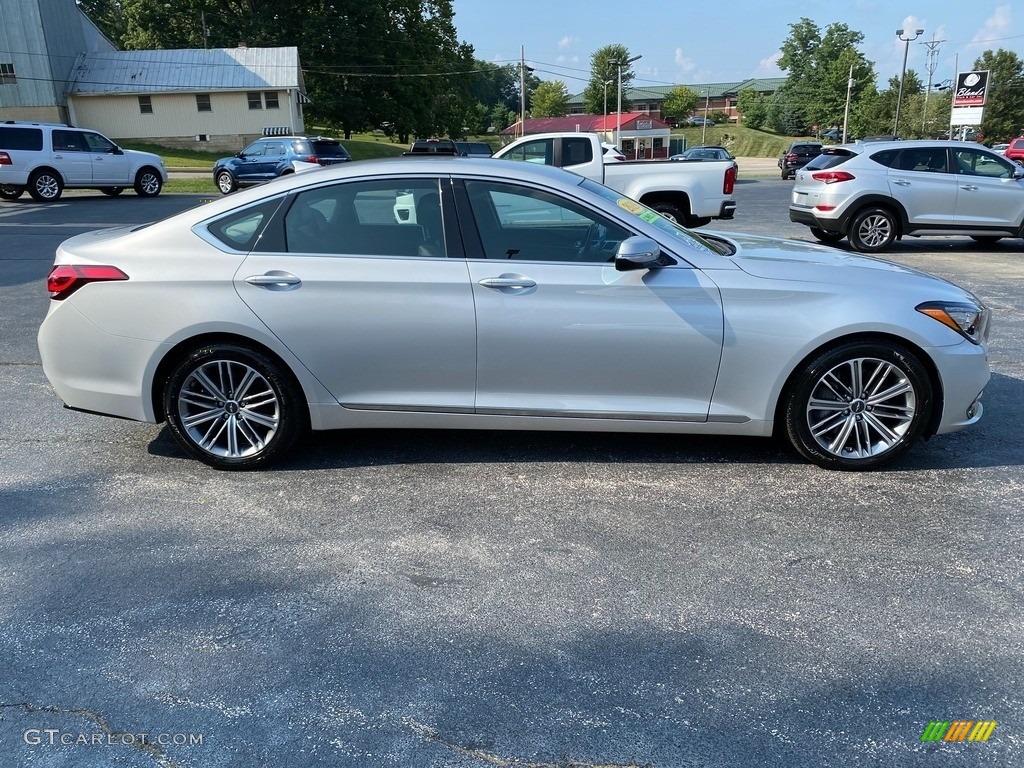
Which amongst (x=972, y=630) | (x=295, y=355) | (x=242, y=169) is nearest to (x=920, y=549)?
(x=972, y=630)

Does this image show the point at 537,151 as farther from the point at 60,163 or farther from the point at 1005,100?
the point at 1005,100

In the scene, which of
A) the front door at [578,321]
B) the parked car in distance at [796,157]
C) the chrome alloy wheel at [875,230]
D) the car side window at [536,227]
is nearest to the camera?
the front door at [578,321]

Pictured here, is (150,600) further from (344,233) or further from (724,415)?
(724,415)

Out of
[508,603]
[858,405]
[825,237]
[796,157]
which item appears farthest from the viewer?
[796,157]

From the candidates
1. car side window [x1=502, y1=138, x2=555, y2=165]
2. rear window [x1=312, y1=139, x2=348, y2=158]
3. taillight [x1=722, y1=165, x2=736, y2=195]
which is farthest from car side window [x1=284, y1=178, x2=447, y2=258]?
rear window [x1=312, y1=139, x2=348, y2=158]

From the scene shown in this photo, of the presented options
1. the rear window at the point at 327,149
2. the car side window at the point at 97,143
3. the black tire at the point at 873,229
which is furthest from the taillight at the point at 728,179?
the car side window at the point at 97,143

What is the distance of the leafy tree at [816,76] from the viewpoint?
3834 inches

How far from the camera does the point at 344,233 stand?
4328mm

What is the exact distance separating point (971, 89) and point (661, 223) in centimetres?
3600

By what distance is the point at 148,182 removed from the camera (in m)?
23.0

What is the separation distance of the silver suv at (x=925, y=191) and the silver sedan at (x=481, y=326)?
8.80 meters

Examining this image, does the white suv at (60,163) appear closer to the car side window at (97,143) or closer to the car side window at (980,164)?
the car side window at (97,143)

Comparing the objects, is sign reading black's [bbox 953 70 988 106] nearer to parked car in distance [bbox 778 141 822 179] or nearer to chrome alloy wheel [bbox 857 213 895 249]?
parked car in distance [bbox 778 141 822 179]

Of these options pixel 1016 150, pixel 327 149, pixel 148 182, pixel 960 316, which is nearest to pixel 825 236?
pixel 960 316
